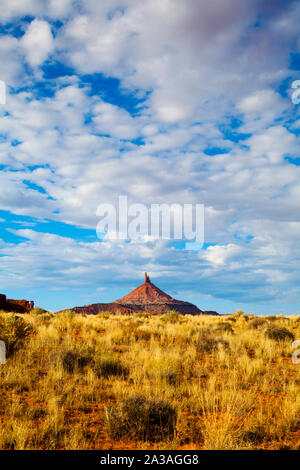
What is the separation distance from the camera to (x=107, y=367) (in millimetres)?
9641

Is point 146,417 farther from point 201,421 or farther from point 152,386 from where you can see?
point 152,386

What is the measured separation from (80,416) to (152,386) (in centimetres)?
216

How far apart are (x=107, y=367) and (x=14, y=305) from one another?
3839cm

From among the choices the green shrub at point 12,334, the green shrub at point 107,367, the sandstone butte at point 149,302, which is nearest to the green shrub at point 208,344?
the green shrub at point 107,367

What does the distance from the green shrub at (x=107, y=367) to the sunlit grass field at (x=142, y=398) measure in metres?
0.03

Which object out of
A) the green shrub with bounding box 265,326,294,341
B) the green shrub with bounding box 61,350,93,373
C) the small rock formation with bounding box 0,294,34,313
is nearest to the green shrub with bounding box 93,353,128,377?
the green shrub with bounding box 61,350,93,373

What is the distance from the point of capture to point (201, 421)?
6320 millimetres

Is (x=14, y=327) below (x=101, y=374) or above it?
above

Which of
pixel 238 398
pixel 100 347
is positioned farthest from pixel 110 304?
pixel 238 398

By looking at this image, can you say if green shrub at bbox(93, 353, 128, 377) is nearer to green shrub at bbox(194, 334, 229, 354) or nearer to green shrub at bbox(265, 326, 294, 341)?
green shrub at bbox(194, 334, 229, 354)

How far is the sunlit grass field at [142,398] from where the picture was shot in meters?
5.48

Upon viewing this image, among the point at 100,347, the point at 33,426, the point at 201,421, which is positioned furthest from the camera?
the point at 100,347

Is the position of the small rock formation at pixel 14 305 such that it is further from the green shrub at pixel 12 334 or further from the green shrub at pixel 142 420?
the green shrub at pixel 142 420

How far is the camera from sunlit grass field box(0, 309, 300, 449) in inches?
216
